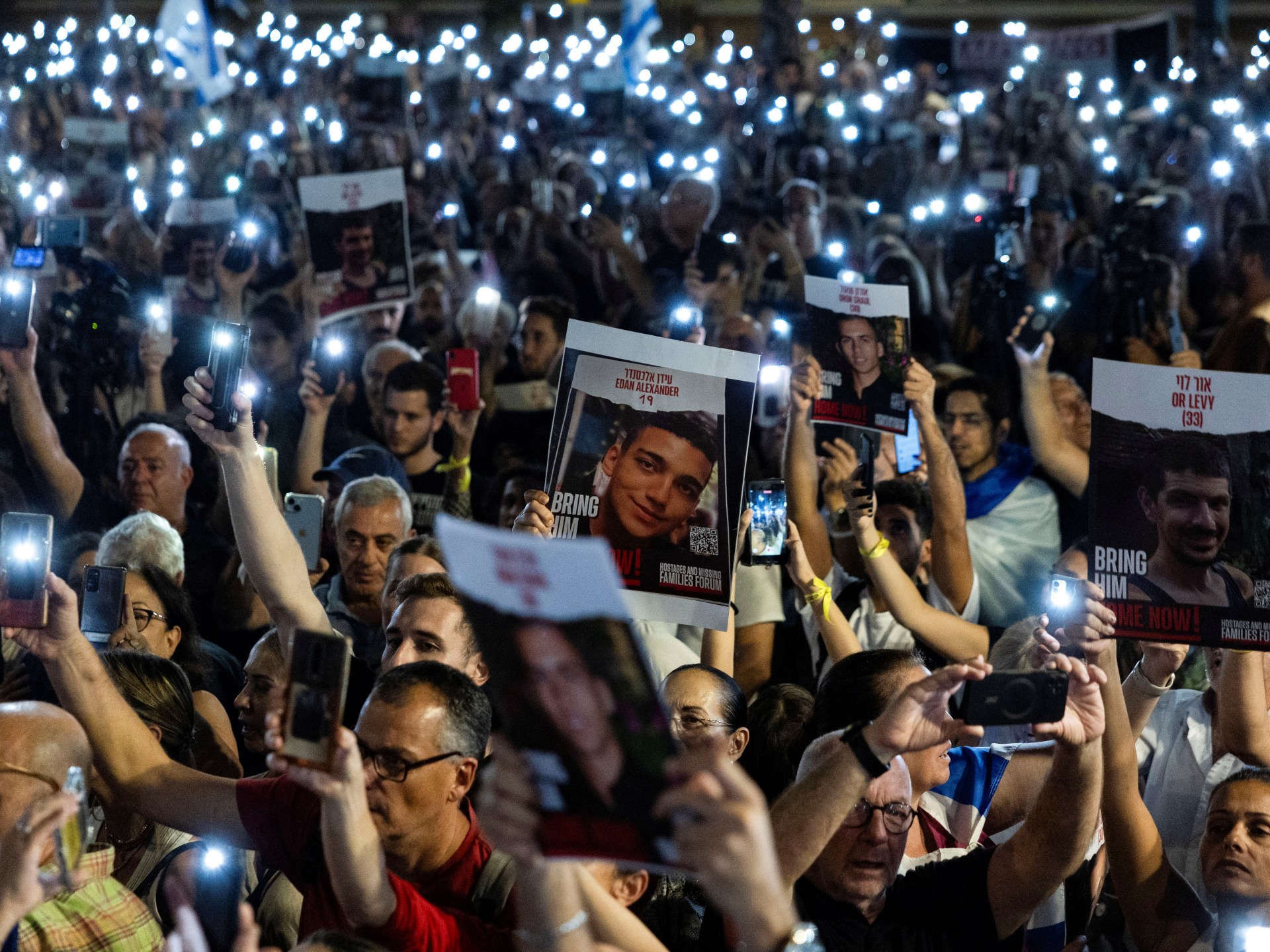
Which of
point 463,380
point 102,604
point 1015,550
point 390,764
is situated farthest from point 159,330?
point 390,764

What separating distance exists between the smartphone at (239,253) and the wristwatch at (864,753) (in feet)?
18.6

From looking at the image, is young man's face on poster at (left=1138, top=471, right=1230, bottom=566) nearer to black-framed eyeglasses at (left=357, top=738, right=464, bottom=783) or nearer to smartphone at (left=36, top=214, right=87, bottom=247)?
black-framed eyeglasses at (left=357, top=738, right=464, bottom=783)

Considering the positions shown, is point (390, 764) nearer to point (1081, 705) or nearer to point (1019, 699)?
point (1019, 699)

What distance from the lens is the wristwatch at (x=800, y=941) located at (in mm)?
1810

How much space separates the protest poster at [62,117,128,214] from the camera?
1039cm

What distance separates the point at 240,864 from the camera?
287 cm

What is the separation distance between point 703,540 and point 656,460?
0.70 ft

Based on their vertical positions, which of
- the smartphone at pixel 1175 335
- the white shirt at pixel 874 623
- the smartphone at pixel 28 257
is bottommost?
the white shirt at pixel 874 623

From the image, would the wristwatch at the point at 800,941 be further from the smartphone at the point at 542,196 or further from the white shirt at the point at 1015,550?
the smartphone at the point at 542,196

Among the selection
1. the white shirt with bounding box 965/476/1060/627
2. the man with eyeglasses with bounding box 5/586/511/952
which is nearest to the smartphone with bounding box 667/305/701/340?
the white shirt with bounding box 965/476/1060/627

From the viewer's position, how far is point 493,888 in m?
2.76

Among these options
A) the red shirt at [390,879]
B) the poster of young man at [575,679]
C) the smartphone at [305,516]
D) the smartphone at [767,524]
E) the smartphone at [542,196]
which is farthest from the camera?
the smartphone at [542,196]

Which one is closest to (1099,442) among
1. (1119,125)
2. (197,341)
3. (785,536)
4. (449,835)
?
(785,536)

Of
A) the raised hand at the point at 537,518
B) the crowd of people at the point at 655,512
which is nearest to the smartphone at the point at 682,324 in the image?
the crowd of people at the point at 655,512
